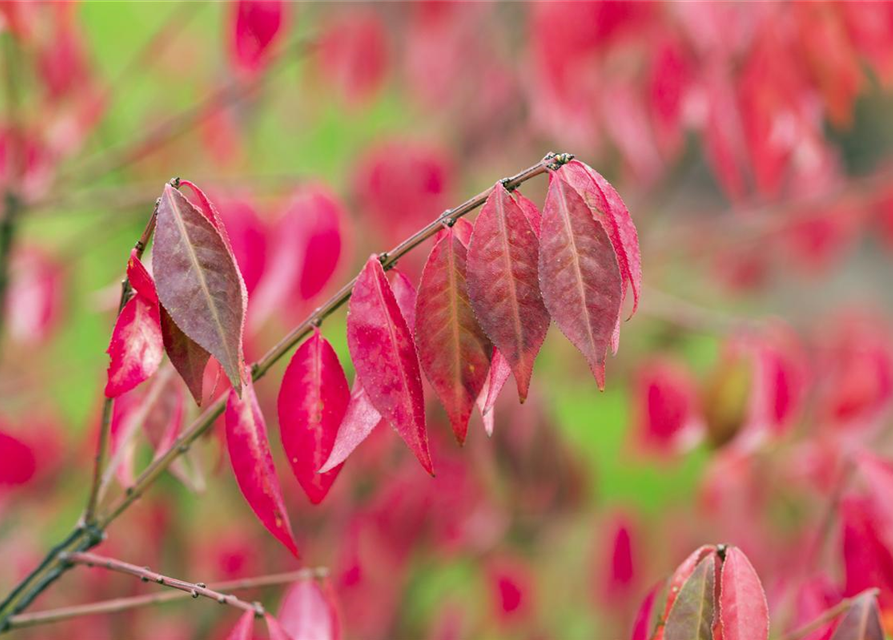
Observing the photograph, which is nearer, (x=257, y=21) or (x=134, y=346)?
(x=134, y=346)

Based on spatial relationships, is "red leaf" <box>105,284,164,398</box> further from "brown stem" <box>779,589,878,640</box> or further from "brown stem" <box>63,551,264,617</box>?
"brown stem" <box>779,589,878,640</box>

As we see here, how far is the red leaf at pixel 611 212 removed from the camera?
587 mm

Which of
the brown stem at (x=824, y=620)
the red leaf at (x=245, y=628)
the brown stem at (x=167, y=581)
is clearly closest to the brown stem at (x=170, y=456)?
the brown stem at (x=167, y=581)

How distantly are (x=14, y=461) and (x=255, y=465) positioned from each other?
1212 millimetres

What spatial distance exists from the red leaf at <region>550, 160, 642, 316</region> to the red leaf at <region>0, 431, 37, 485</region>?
4.40 feet

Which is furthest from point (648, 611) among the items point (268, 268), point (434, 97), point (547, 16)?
point (434, 97)

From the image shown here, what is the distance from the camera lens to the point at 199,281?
543 millimetres

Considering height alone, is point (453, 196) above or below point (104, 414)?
above

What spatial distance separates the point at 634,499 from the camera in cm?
302

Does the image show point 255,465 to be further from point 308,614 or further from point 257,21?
point 257,21

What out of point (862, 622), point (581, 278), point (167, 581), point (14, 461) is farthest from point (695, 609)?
point (14, 461)

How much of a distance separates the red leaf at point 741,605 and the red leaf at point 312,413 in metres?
0.28

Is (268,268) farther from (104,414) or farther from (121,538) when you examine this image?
(121,538)

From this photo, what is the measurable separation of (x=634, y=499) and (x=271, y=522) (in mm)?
2550
